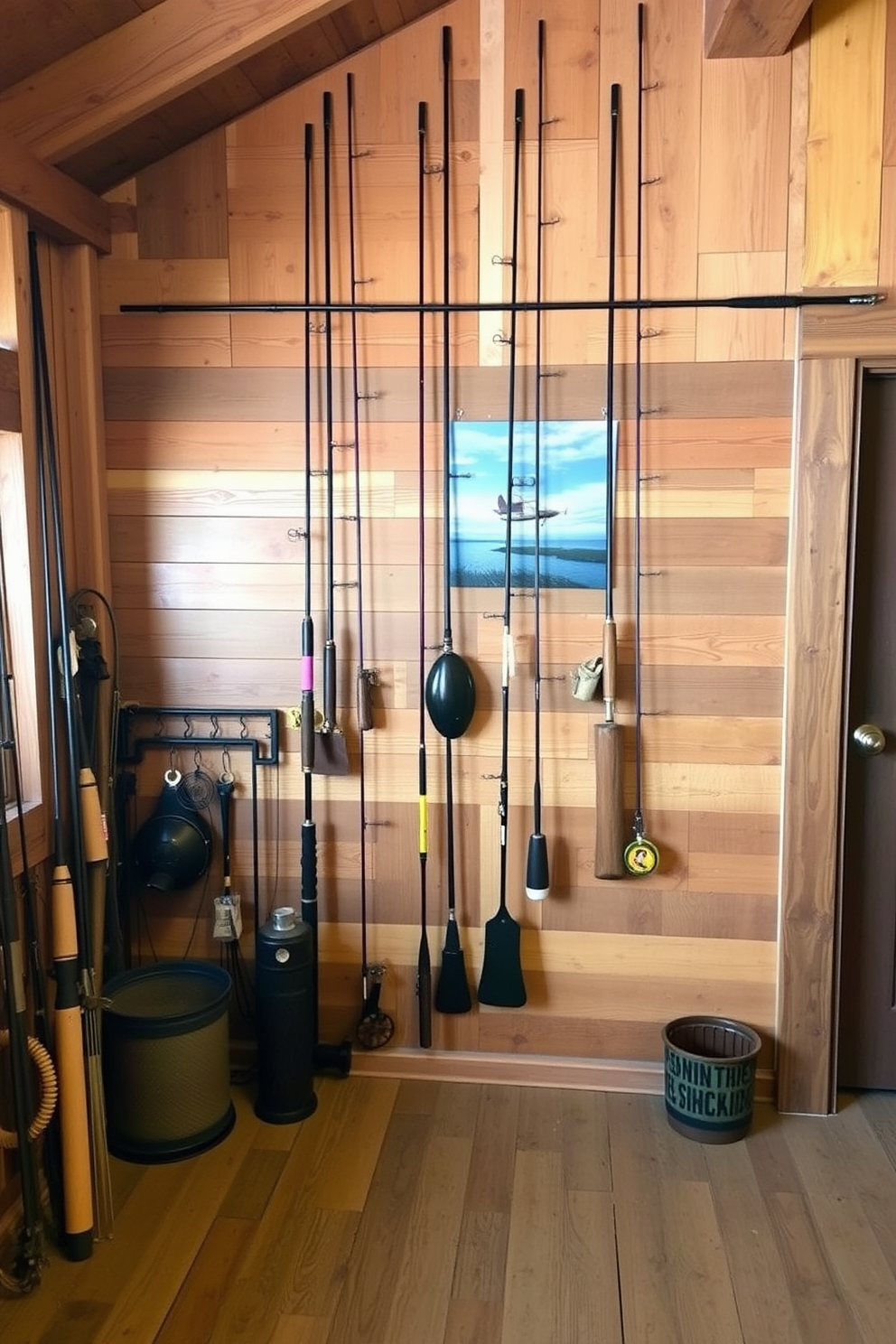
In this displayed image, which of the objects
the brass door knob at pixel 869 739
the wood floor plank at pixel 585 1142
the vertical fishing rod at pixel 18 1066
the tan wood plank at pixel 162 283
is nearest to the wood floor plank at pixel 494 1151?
the wood floor plank at pixel 585 1142

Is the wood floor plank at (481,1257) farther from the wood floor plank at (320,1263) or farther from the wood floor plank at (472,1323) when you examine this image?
the wood floor plank at (320,1263)

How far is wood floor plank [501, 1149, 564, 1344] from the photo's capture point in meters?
2.08

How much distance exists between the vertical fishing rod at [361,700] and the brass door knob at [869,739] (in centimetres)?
128

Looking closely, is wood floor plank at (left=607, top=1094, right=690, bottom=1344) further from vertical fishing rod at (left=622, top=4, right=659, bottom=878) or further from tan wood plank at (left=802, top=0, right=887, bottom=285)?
tan wood plank at (left=802, top=0, right=887, bottom=285)

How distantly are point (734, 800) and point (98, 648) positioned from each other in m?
1.70

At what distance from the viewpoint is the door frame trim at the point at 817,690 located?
265cm

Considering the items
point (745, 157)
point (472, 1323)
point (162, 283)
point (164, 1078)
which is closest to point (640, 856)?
point (472, 1323)

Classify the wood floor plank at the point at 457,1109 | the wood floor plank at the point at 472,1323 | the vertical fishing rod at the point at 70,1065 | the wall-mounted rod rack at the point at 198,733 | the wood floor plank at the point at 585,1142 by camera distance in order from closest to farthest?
the wood floor plank at the point at 472,1323
the vertical fishing rod at the point at 70,1065
the wood floor plank at the point at 585,1142
the wood floor plank at the point at 457,1109
the wall-mounted rod rack at the point at 198,733

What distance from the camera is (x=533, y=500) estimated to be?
280 cm

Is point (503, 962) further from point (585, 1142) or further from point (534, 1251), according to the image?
point (534, 1251)

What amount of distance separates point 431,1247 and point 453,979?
736mm

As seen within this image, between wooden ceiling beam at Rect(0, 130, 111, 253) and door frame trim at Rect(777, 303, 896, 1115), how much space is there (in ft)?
5.92

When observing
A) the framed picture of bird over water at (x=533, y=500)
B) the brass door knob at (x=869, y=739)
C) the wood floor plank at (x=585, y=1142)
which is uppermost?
the framed picture of bird over water at (x=533, y=500)

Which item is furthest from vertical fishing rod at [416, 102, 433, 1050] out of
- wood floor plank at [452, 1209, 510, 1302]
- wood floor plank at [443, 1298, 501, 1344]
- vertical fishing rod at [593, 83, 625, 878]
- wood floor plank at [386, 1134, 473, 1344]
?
wood floor plank at [443, 1298, 501, 1344]
